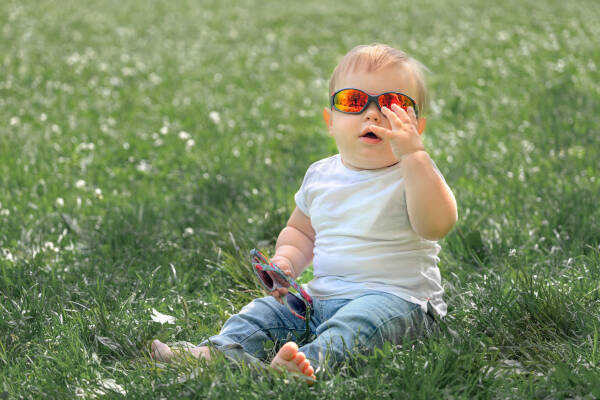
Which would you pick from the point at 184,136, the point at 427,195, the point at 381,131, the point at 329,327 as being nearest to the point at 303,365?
the point at 329,327

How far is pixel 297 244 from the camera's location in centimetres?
336

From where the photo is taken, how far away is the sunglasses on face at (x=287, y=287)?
9.57ft

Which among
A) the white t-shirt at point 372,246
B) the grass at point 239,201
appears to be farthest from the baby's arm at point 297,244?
the grass at point 239,201

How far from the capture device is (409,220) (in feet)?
9.69

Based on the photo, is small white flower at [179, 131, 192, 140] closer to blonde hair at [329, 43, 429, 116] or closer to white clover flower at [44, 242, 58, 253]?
white clover flower at [44, 242, 58, 253]

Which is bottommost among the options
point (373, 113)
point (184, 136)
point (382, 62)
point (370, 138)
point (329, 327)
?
point (184, 136)

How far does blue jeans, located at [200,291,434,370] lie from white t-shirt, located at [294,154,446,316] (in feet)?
0.23

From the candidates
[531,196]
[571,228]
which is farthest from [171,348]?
[531,196]

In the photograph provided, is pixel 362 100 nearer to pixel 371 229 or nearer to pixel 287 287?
pixel 371 229

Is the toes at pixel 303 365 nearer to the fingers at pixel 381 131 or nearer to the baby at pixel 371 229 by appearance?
the baby at pixel 371 229

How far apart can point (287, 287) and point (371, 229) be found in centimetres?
42

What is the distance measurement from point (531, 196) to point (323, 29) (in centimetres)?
812

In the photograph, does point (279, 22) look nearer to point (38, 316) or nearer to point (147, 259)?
point (147, 259)

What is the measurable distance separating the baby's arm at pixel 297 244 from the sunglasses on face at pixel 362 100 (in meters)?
0.63
